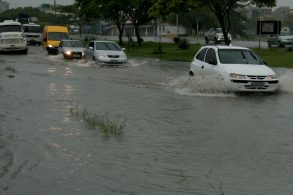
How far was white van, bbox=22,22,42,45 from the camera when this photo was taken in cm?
6819

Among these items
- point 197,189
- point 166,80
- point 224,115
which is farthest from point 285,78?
point 197,189

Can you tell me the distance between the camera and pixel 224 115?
13188 mm

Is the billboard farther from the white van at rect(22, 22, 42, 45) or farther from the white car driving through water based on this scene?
the white van at rect(22, 22, 42, 45)

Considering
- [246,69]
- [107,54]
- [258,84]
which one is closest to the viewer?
[258,84]

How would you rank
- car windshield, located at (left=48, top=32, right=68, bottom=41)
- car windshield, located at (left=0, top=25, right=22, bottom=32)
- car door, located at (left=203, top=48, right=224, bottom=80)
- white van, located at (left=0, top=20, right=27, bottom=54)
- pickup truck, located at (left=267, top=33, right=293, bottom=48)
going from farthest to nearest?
pickup truck, located at (left=267, top=33, right=293, bottom=48), car windshield, located at (left=48, top=32, right=68, bottom=41), car windshield, located at (left=0, top=25, right=22, bottom=32), white van, located at (left=0, top=20, right=27, bottom=54), car door, located at (left=203, top=48, right=224, bottom=80)

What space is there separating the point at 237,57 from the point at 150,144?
9.03 m

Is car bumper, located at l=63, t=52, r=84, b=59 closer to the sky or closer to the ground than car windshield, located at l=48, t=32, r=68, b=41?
closer to the ground

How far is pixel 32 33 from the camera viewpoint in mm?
68562

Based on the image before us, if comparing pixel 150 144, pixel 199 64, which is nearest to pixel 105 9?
pixel 199 64

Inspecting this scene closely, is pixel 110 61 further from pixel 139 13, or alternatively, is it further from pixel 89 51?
pixel 139 13

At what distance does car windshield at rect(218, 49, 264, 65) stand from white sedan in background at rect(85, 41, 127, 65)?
13104 millimetres

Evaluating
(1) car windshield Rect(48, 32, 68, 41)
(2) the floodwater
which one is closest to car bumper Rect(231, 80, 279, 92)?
(2) the floodwater

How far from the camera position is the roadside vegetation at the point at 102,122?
10789 mm

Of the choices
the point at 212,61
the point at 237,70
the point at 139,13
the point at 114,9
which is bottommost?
the point at 237,70
